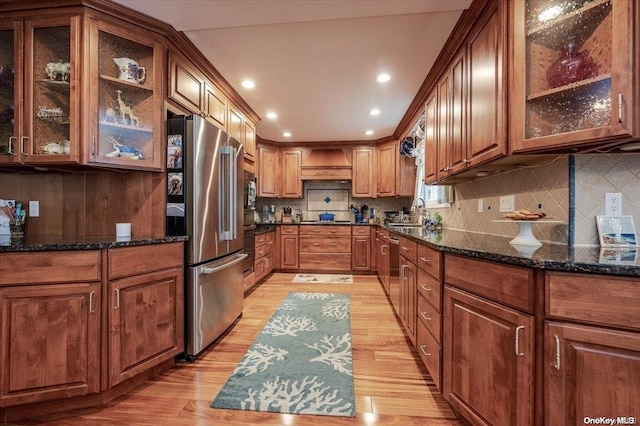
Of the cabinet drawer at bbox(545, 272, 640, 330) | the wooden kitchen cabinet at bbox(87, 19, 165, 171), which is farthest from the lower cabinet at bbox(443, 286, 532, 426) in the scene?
the wooden kitchen cabinet at bbox(87, 19, 165, 171)

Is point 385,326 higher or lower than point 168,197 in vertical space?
lower

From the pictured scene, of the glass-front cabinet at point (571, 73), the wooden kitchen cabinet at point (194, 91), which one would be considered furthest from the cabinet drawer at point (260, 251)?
the glass-front cabinet at point (571, 73)

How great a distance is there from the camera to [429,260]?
179 centimetres

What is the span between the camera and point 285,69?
8.61 feet

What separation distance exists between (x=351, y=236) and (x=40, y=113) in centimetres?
416

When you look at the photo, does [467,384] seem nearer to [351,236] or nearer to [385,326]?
[385,326]

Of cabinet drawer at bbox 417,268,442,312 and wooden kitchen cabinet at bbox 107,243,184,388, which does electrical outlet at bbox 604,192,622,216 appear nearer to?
cabinet drawer at bbox 417,268,442,312

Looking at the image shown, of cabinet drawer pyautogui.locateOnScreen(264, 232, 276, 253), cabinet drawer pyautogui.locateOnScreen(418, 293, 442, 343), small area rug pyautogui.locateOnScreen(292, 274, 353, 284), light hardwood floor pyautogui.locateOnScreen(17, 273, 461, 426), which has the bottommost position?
light hardwood floor pyautogui.locateOnScreen(17, 273, 461, 426)

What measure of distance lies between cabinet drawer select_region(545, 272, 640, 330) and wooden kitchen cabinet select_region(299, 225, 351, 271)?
4.00 metres

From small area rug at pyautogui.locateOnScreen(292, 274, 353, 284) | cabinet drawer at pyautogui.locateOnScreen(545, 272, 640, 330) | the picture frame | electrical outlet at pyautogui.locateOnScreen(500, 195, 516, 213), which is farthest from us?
small area rug at pyautogui.locateOnScreen(292, 274, 353, 284)

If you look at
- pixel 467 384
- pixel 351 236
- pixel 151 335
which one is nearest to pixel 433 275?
pixel 467 384

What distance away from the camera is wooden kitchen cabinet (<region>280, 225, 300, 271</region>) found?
5.04 m

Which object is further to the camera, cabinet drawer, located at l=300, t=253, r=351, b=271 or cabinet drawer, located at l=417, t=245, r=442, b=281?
cabinet drawer, located at l=300, t=253, r=351, b=271

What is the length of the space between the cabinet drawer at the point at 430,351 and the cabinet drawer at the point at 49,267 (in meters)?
2.04
